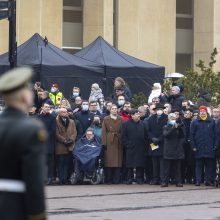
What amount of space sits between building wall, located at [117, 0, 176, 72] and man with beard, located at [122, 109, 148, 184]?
2010cm

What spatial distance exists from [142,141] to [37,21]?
18.8m

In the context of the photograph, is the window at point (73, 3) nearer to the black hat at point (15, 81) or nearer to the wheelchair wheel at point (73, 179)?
the wheelchair wheel at point (73, 179)

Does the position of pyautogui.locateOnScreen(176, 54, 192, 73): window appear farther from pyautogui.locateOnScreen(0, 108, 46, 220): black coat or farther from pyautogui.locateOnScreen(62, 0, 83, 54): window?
pyautogui.locateOnScreen(0, 108, 46, 220): black coat

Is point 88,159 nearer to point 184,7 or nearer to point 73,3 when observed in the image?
point 73,3

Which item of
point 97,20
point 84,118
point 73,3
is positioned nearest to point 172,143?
point 84,118

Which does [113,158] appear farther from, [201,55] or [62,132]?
[201,55]

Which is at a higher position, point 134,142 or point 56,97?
point 56,97

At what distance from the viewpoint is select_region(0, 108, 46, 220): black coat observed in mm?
5977

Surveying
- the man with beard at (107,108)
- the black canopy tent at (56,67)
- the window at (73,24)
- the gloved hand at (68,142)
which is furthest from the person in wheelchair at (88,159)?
the window at (73,24)

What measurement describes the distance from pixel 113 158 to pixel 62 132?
1.29 metres

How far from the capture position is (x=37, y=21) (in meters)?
40.4

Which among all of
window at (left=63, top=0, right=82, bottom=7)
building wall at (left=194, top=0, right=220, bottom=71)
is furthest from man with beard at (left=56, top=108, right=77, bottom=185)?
building wall at (left=194, top=0, right=220, bottom=71)

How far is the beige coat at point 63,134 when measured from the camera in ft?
72.7

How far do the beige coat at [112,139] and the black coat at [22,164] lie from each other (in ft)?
53.7
